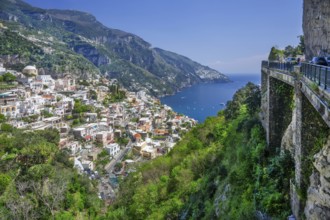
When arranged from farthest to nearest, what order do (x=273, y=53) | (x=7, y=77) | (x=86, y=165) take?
(x=7, y=77), (x=86, y=165), (x=273, y=53)

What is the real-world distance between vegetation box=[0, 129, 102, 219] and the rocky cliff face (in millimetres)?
22372

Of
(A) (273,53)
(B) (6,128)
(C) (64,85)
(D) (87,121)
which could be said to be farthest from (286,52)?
(C) (64,85)

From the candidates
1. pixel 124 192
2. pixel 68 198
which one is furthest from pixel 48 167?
pixel 124 192

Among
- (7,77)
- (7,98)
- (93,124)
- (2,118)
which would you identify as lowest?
(93,124)

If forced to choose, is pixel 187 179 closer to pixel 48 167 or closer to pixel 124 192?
pixel 124 192

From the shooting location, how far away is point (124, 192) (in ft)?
85.3

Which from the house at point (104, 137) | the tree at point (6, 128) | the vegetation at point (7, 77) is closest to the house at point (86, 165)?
the house at point (104, 137)

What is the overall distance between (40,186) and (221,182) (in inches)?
767

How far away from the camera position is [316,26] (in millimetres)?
18156

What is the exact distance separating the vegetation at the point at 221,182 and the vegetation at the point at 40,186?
4569 mm

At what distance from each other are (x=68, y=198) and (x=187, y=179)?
13.0 m

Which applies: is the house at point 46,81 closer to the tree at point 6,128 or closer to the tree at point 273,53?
the tree at point 6,128

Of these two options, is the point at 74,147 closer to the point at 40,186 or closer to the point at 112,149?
the point at 112,149

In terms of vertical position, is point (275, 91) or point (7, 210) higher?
point (275, 91)
